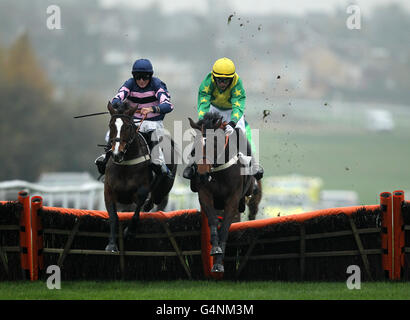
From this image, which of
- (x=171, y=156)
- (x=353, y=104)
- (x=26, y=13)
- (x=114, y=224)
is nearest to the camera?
(x=114, y=224)

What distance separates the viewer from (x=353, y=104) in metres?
132

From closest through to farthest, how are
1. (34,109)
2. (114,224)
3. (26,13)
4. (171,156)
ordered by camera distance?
(114,224), (171,156), (34,109), (26,13)

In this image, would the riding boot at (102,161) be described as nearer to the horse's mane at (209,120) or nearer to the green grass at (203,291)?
the horse's mane at (209,120)

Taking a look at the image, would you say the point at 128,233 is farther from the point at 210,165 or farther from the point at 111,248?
the point at 210,165

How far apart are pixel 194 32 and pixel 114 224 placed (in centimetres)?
12551

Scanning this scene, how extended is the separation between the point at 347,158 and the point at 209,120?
90.2m

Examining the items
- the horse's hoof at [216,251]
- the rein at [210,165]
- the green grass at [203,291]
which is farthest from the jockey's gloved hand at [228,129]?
the green grass at [203,291]

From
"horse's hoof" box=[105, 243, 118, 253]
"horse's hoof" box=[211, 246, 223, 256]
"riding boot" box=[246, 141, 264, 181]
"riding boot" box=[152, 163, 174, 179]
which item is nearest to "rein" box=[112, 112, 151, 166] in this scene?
"riding boot" box=[152, 163, 174, 179]

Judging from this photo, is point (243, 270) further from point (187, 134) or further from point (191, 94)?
point (191, 94)

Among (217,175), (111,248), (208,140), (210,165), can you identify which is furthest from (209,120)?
(111,248)

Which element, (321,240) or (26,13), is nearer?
(321,240)

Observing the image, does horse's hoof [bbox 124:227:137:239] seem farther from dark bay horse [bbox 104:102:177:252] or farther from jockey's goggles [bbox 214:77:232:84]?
jockey's goggles [bbox 214:77:232:84]

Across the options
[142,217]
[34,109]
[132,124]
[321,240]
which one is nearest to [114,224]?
[142,217]

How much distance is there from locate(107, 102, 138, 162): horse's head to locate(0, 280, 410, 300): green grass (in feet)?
4.60
